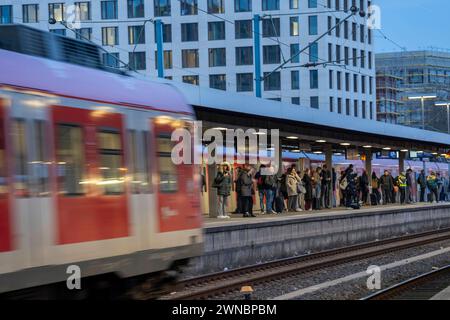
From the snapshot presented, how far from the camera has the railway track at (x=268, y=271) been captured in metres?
12.5

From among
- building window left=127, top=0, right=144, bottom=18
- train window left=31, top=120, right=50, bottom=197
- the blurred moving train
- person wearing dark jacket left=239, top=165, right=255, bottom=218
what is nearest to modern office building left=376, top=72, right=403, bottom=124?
building window left=127, top=0, right=144, bottom=18

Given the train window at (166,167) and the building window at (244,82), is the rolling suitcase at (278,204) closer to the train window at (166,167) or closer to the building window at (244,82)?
the train window at (166,167)

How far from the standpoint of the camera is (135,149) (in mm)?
10031

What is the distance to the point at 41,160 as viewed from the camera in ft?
26.7

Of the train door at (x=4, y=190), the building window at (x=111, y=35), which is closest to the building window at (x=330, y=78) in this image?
the building window at (x=111, y=35)

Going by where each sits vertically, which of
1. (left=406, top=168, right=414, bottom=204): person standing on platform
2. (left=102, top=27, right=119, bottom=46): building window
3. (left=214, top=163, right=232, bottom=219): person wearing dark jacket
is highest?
(left=102, top=27, right=119, bottom=46): building window

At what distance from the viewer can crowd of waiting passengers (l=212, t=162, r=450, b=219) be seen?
72.3ft

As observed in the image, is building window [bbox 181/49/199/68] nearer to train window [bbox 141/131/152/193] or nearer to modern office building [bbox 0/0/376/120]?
modern office building [bbox 0/0/376/120]

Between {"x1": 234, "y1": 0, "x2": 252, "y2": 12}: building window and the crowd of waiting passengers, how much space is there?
42.6 m

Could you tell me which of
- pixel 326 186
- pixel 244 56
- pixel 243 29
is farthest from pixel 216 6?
pixel 326 186

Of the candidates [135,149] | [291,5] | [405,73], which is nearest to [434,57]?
[405,73]

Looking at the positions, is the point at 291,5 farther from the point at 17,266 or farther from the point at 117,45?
the point at 17,266

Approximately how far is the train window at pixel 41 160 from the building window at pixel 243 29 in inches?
2797
